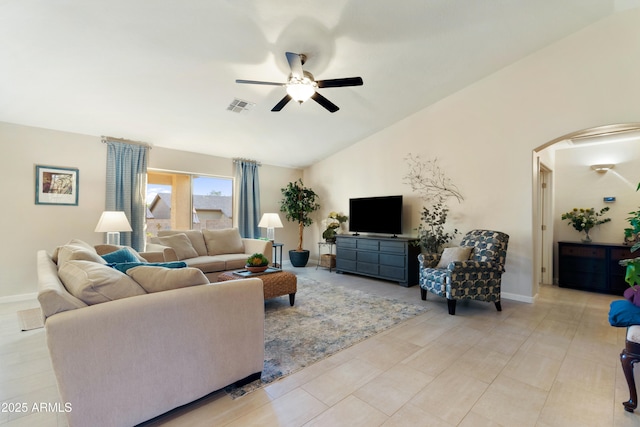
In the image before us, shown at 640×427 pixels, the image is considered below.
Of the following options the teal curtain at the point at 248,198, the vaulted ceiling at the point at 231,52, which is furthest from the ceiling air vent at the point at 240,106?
the teal curtain at the point at 248,198

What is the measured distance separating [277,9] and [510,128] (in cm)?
353

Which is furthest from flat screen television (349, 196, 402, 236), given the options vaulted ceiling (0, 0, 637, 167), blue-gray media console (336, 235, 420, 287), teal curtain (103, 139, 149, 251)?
teal curtain (103, 139, 149, 251)

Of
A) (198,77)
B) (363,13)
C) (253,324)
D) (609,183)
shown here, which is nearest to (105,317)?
(253,324)

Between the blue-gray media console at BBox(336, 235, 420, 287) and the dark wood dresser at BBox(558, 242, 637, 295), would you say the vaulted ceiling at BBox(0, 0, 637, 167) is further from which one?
the dark wood dresser at BBox(558, 242, 637, 295)

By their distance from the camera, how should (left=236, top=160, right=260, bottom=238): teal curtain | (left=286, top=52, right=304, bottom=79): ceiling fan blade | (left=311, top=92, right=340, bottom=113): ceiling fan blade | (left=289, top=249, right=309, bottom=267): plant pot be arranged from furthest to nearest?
1. (left=289, top=249, right=309, bottom=267): plant pot
2. (left=236, top=160, right=260, bottom=238): teal curtain
3. (left=311, top=92, right=340, bottom=113): ceiling fan blade
4. (left=286, top=52, right=304, bottom=79): ceiling fan blade

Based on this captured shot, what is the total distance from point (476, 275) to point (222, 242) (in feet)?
13.4

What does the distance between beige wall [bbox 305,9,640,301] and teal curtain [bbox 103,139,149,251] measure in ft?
15.0

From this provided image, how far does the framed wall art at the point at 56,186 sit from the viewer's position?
13.2 feet

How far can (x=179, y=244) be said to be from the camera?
14.9 feet

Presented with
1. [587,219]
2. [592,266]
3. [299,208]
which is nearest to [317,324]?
[299,208]

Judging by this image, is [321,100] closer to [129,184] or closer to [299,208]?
[299,208]

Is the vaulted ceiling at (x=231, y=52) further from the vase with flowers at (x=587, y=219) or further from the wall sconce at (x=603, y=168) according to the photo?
the vase with flowers at (x=587, y=219)

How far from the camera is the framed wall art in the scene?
401 centimetres

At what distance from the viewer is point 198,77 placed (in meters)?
3.36
